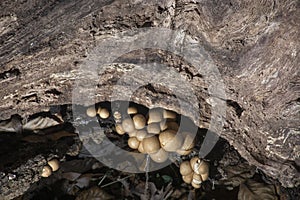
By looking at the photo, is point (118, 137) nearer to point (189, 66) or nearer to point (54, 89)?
point (54, 89)

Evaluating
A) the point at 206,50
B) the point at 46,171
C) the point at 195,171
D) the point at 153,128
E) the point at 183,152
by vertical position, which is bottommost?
the point at 46,171

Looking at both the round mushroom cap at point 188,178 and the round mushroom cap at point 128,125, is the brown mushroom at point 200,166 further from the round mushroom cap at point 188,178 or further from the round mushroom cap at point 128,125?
the round mushroom cap at point 128,125

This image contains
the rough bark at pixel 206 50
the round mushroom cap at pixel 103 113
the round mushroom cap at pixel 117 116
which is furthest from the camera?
the round mushroom cap at pixel 103 113

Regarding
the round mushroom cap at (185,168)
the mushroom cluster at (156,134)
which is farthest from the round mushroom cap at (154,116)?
the round mushroom cap at (185,168)

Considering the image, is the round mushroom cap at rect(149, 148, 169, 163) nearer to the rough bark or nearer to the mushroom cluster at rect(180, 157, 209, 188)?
the mushroom cluster at rect(180, 157, 209, 188)

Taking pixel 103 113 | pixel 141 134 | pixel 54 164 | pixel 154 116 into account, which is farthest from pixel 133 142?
pixel 54 164

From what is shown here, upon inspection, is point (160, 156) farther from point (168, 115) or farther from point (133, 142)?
point (168, 115)
